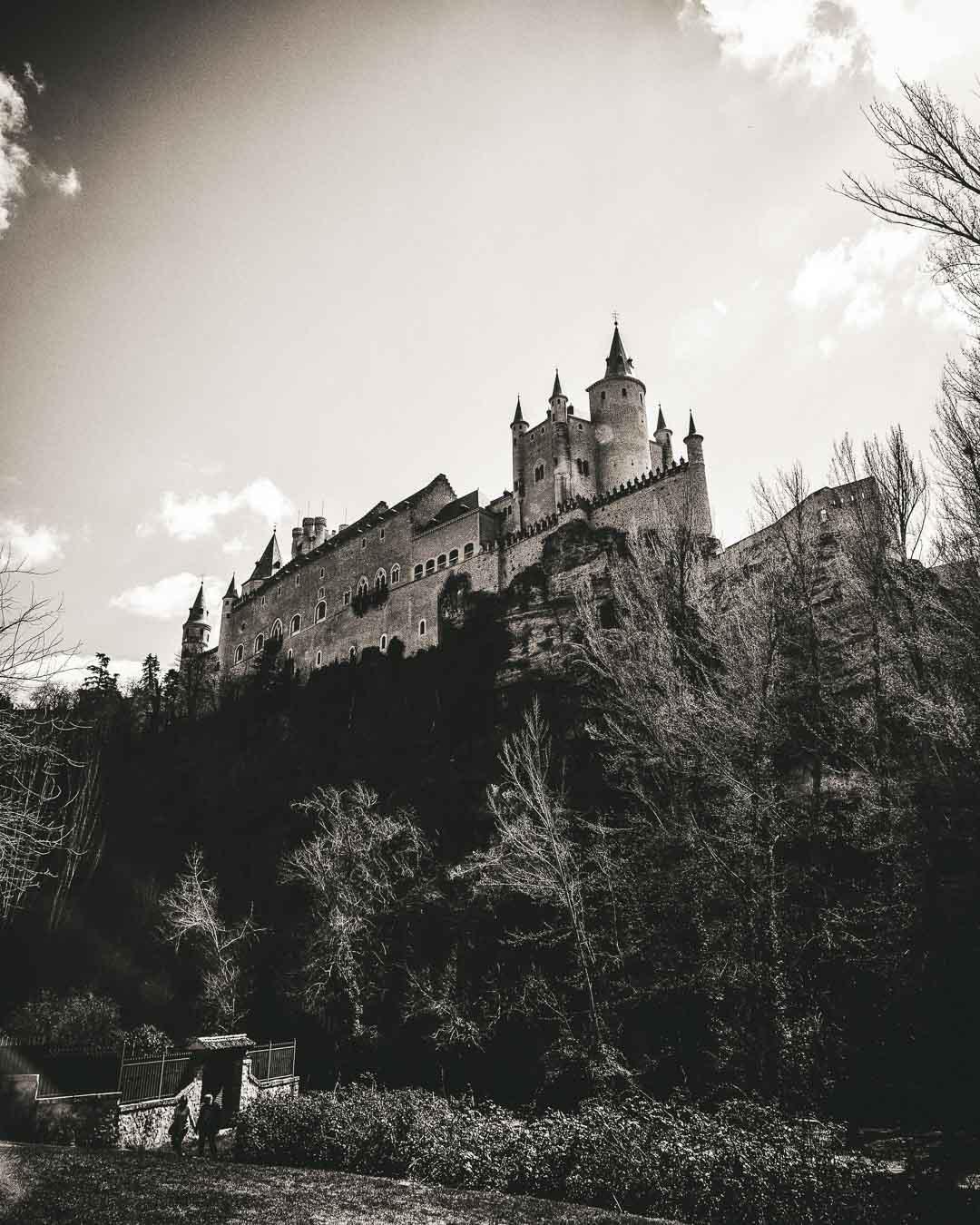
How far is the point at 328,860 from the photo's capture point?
91.6 ft

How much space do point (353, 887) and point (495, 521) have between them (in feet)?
105

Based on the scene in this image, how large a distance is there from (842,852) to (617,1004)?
7.09m

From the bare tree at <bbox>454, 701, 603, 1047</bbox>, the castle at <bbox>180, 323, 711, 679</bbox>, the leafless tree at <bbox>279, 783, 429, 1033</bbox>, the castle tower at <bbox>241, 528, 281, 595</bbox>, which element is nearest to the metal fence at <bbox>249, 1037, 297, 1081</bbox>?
the leafless tree at <bbox>279, 783, 429, 1033</bbox>

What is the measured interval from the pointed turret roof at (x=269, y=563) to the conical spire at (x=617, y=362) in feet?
132

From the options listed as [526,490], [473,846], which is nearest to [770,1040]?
[473,846]

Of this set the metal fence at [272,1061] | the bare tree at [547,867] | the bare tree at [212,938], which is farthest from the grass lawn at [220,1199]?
the bare tree at [212,938]

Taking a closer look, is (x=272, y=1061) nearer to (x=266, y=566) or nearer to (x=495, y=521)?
(x=495, y=521)

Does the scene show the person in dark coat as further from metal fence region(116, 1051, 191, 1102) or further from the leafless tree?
the leafless tree

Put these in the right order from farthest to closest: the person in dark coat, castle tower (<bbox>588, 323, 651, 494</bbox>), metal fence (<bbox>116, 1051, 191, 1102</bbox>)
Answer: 1. castle tower (<bbox>588, 323, 651, 494</bbox>)
2. metal fence (<bbox>116, 1051, 191, 1102</bbox>)
3. the person in dark coat

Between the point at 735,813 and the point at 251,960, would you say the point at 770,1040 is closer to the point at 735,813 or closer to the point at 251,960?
the point at 735,813

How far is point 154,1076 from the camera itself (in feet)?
54.8

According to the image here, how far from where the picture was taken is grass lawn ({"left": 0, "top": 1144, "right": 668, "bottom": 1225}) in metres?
9.20

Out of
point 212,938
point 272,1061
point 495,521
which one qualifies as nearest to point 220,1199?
point 272,1061

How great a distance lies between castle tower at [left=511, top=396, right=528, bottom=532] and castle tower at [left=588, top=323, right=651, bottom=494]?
4974mm
